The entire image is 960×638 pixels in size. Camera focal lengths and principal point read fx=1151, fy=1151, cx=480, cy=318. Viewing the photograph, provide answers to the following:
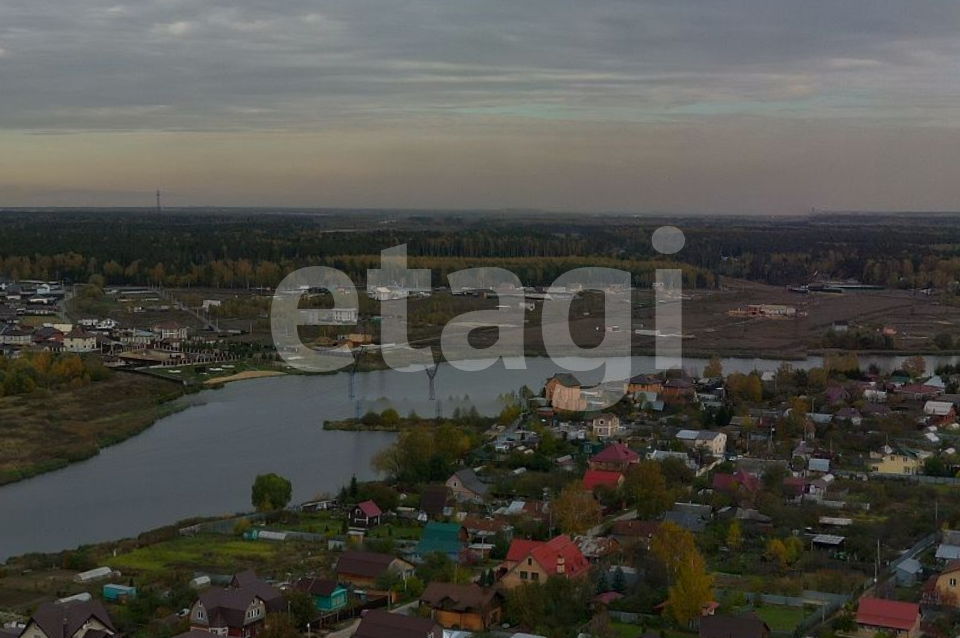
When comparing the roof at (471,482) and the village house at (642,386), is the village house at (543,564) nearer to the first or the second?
the roof at (471,482)

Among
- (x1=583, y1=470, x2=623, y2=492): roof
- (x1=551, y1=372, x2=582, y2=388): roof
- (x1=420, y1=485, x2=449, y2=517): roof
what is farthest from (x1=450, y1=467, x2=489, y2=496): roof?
(x1=551, y1=372, x2=582, y2=388): roof

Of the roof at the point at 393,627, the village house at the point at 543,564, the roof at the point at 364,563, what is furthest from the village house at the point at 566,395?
the roof at the point at 393,627

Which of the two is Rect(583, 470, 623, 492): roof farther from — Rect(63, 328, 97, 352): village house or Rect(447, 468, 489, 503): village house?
Rect(63, 328, 97, 352): village house

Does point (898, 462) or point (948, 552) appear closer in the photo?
point (948, 552)

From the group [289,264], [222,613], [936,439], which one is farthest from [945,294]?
[222,613]

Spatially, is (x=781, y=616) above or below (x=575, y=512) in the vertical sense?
below

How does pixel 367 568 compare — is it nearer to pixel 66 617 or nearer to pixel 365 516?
pixel 365 516

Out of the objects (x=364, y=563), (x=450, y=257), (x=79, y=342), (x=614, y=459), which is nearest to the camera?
(x=364, y=563)

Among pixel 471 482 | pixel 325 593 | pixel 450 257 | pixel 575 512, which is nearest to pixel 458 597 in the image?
pixel 325 593
